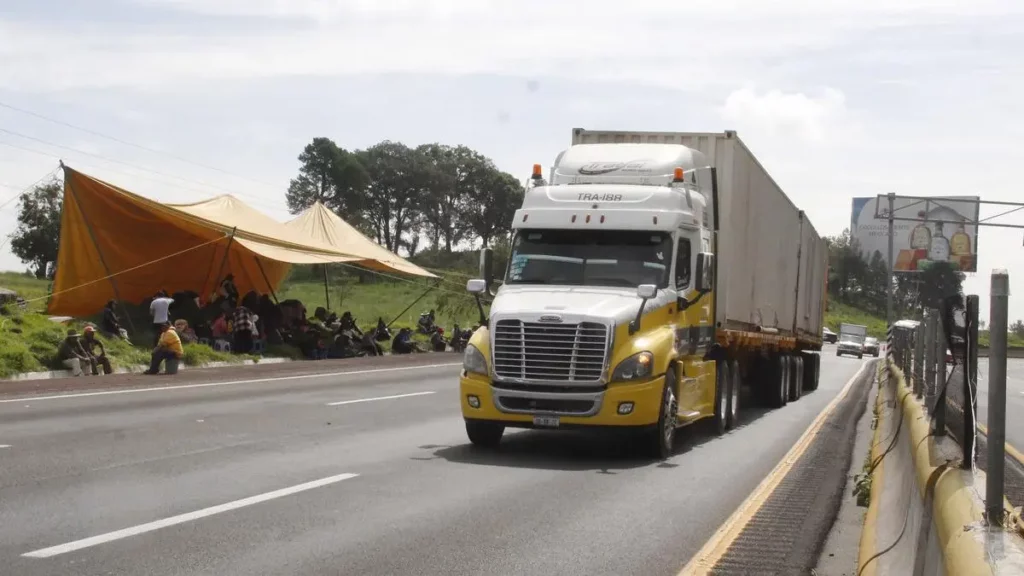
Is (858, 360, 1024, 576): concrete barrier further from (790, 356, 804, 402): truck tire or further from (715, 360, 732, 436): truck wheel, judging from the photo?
(790, 356, 804, 402): truck tire

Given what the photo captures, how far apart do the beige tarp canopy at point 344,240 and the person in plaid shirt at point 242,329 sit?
5.34m

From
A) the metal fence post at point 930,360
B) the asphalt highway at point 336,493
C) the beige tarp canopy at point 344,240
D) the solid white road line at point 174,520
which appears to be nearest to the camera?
the solid white road line at point 174,520

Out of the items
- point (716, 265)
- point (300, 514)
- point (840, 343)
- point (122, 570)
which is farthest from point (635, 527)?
point (840, 343)

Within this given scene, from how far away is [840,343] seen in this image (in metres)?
70.0

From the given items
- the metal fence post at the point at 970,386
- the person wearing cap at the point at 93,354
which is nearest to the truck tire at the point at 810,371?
the person wearing cap at the point at 93,354

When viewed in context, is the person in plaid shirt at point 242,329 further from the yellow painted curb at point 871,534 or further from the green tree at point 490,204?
the green tree at point 490,204

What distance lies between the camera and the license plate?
1252 cm

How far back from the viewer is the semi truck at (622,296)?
12.5 meters

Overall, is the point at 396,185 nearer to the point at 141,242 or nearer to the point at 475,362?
the point at 141,242

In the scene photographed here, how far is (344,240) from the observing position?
38.9 metres

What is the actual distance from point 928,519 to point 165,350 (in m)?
20.7

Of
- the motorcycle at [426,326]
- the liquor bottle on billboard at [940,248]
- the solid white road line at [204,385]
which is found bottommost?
the solid white road line at [204,385]

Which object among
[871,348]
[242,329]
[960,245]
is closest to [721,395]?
[242,329]

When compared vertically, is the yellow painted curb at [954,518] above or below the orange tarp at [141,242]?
below
